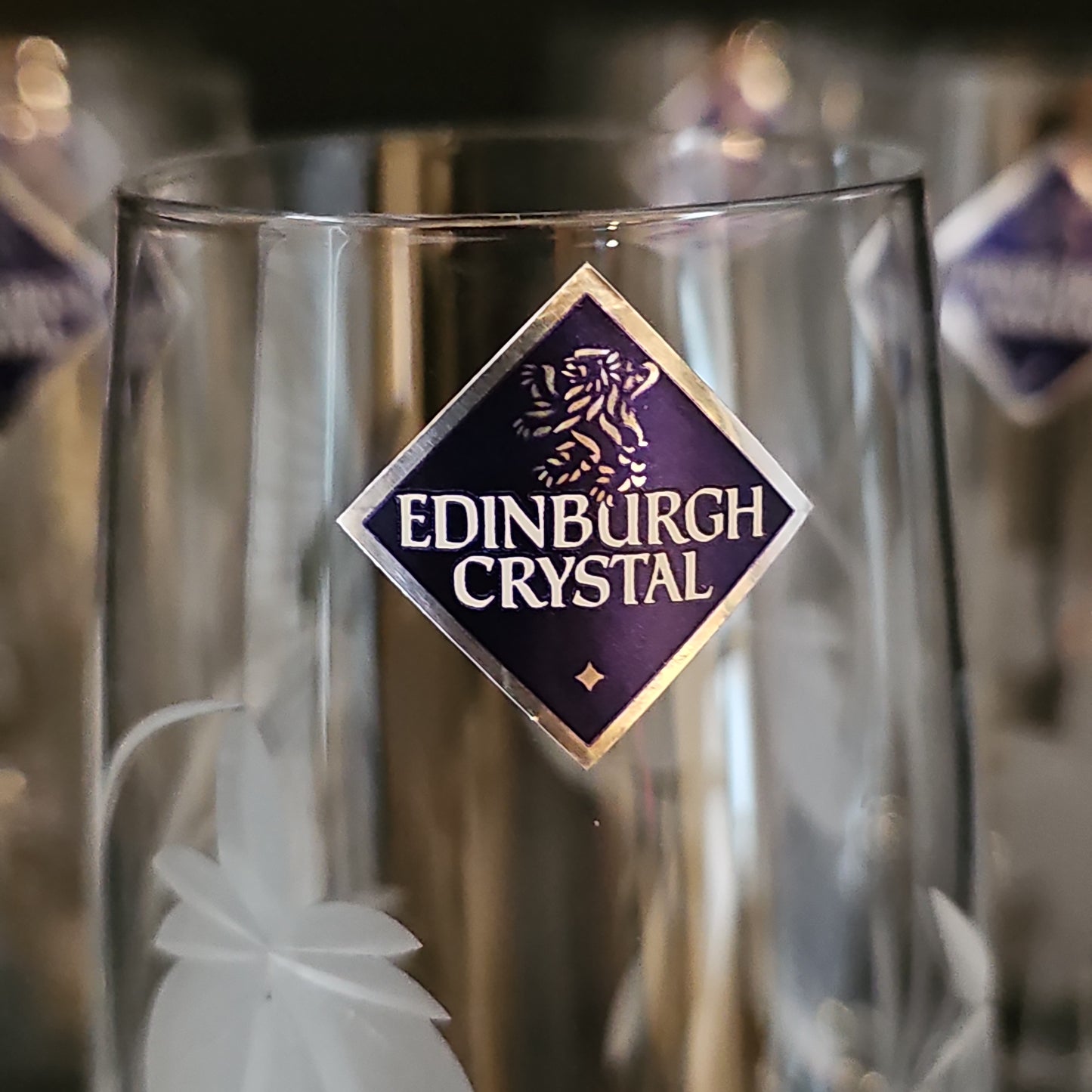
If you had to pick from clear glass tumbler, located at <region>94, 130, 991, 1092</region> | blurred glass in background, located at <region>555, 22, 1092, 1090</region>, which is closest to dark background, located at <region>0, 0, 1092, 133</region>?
blurred glass in background, located at <region>555, 22, 1092, 1090</region>

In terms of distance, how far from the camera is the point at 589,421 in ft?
0.82

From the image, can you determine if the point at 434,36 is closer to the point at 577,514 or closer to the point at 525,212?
the point at 525,212

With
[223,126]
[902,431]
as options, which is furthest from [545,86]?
[902,431]

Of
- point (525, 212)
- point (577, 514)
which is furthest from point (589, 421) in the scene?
point (525, 212)

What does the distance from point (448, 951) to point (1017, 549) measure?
0.23 meters

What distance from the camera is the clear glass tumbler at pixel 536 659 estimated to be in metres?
0.25

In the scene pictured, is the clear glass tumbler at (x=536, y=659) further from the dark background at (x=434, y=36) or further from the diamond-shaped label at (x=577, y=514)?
the dark background at (x=434, y=36)

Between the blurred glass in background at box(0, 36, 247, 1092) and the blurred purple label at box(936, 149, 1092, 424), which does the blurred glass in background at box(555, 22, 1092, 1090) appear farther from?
the blurred glass in background at box(0, 36, 247, 1092)

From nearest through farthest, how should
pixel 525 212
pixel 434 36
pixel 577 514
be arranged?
1. pixel 577 514
2. pixel 525 212
3. pixel 434 36

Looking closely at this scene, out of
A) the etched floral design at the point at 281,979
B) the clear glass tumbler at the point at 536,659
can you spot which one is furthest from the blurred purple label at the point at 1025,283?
the etched floral design at the point at 281,979

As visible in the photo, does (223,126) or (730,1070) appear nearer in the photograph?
(730,1070)

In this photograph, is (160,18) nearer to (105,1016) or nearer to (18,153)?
(18,153)

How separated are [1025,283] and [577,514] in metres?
0.22

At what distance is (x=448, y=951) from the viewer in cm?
28
